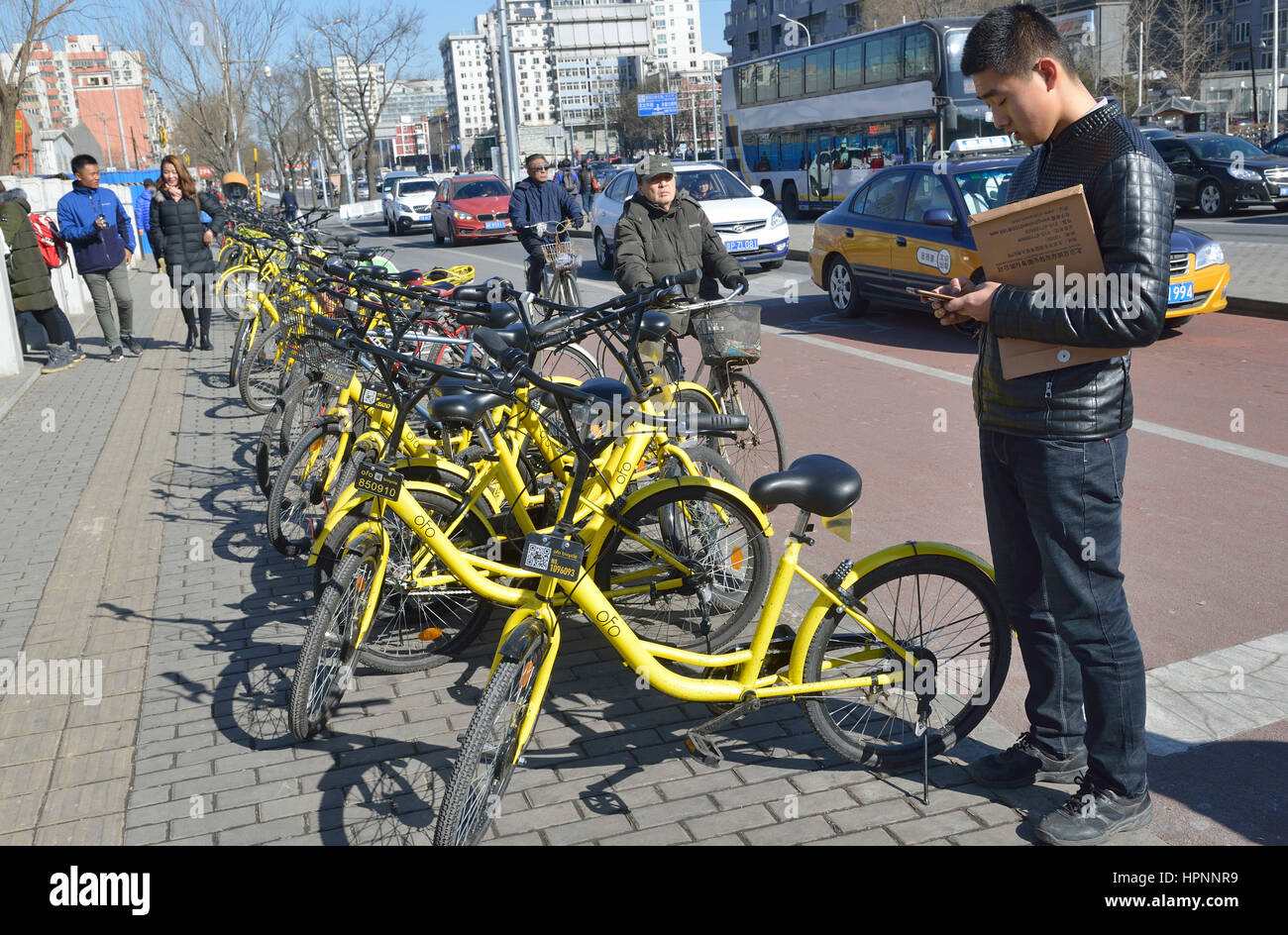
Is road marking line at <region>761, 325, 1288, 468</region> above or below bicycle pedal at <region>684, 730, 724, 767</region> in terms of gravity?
above

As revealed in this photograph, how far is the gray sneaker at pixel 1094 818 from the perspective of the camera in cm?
307

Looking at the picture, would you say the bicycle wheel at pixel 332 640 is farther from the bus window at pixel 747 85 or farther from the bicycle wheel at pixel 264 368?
the bus window at pixel 747 85

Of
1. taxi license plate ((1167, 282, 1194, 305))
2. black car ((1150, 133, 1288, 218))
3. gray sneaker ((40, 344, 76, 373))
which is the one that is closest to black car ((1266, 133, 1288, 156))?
black car ((1150, 133, 1288, 218))

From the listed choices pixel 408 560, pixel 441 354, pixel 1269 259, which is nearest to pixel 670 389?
pixel 408 560

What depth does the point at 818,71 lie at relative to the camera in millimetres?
28828

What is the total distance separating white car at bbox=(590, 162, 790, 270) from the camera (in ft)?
55.6

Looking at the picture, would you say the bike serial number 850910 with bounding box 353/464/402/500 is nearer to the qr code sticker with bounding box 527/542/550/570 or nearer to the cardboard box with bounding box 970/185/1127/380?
the qr code sticker with bounding box 527/542/550/570

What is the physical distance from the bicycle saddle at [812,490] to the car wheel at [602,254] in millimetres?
15957

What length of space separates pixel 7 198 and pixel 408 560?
9.68 meters

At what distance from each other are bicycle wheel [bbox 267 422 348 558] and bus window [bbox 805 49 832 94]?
25291mm

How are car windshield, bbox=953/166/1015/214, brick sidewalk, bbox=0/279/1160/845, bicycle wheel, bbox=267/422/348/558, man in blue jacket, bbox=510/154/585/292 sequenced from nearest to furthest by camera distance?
brick sidewalk, bbox=0/279/1160/845 < bicycle wheel, bbox=267/422/348/558 < car windshield, bbox=953/166/1015/214 < man in blue jacket, bbox=510/154/585/292

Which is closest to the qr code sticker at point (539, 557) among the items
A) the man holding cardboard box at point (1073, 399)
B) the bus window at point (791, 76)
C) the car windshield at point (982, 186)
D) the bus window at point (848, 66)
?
the man holding cardboard box at point (1073, 399)

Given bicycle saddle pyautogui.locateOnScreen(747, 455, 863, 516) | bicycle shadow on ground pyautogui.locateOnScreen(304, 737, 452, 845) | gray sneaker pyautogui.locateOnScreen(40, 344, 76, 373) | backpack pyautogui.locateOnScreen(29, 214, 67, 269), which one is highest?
backpack pyautogui.locateOnScreen(29, 214, 67, 269)
